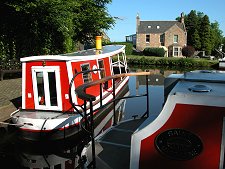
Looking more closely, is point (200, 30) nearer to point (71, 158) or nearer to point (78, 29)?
point (78, 29)

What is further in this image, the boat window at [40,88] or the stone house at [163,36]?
the stone house at [163,36]

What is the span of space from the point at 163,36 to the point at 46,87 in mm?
46317

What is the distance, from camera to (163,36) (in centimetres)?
5219

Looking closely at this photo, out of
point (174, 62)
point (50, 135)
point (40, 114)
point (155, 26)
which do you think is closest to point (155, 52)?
point (155, 26)

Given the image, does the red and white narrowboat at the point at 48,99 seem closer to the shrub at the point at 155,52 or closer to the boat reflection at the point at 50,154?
the boat reflection at the point at 50,154

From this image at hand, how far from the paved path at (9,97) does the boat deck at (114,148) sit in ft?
19.0

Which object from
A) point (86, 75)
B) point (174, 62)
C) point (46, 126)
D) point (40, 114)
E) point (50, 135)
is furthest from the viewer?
point (174, 62)

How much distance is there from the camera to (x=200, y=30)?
188 feet

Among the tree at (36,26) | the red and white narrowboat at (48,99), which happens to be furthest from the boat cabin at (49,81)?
the tree at (36,26)

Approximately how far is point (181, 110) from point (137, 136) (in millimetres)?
676

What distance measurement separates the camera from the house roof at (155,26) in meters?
53.3

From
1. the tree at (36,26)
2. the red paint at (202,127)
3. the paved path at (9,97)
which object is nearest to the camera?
the red paint at (202,127)

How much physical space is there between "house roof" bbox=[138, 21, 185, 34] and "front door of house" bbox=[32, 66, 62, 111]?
1838 inches

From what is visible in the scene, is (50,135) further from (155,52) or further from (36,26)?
(155,52)
